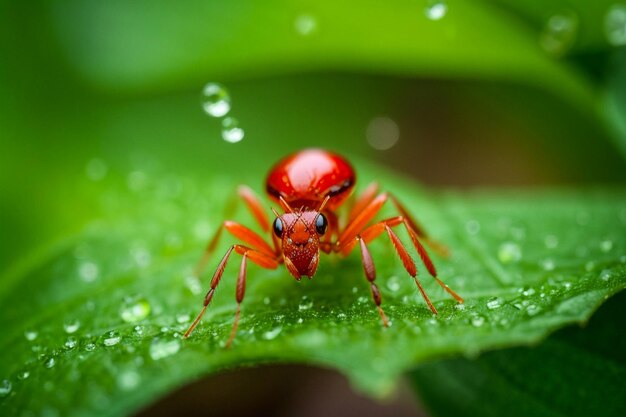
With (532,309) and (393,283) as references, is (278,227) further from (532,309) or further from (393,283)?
(532,309)

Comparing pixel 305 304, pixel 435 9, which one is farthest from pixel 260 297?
pixel 435 9

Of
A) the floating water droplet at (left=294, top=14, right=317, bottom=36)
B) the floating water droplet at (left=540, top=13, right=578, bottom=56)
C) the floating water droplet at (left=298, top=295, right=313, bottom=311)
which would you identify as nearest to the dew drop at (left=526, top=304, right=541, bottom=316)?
the floating water droplet at (left=298, top=295, right=313, bottom=311)

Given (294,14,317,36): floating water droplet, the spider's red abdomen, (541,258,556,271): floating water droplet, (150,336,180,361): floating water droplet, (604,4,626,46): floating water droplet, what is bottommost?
(541,258,556,271): floating water droplet

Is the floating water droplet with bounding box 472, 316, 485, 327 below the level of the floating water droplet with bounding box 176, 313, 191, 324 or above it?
below

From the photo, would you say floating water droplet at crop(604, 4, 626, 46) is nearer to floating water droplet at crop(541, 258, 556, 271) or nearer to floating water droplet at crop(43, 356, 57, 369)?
floating water droplet at crop(541, 258, 556, 271)

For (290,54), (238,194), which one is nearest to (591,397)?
(238,194)

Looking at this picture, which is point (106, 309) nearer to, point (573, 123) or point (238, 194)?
point (238, 194)
